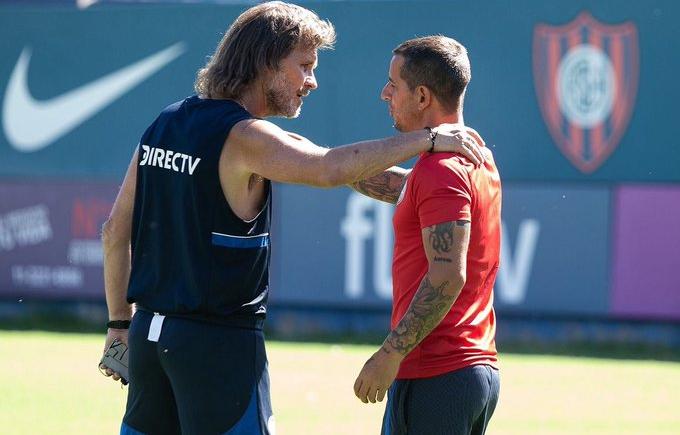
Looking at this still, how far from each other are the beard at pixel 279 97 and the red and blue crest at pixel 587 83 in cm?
952

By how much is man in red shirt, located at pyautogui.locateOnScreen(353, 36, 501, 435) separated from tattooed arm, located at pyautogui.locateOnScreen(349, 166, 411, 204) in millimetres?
500

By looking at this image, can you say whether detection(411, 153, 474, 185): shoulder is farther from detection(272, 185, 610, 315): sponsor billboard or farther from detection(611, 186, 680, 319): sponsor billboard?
detection(611, 186, 680, 319): sponsor billboard

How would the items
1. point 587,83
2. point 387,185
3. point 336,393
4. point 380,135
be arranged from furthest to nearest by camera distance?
point 380,135, point 587,83, point 336,393, point 387,185

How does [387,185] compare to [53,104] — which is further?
[53,104]

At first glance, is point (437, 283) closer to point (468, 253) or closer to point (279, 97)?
point (468, 253)

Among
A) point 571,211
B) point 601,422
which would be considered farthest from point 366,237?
point 601,422

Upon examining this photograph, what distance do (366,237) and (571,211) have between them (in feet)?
7.70

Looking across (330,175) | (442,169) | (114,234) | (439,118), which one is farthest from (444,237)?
(114,234)

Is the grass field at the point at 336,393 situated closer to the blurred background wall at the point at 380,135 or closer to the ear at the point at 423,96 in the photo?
the blurred background wall at the point at 380,135

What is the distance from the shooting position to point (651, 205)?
523 inches

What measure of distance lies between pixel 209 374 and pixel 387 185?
1345 mm

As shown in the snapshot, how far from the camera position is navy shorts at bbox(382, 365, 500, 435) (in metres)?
4.31

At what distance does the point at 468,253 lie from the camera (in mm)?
4402

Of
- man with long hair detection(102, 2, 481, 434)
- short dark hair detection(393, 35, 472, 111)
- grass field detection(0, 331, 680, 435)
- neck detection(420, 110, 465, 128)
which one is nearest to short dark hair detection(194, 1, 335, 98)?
man with long hair detection(102, 2, 481, 434)
